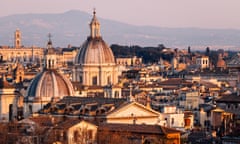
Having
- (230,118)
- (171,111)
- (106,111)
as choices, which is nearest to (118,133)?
(106,111)

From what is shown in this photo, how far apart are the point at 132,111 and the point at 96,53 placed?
28.1 m

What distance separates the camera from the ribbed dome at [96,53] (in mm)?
88062

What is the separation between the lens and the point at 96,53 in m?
88.1

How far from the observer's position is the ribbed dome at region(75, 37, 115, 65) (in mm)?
88062

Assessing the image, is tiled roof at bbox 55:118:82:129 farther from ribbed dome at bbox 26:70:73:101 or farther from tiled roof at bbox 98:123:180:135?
ribbed dome at bbox 26:70:73:101

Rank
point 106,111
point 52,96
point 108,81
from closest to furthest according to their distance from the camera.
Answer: point 106,111 < point 52,96 < point 108,81

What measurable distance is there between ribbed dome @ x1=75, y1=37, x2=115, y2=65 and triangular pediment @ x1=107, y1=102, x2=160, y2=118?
89.3 feet

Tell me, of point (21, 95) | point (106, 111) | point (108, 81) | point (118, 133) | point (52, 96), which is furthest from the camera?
point (108, 81)

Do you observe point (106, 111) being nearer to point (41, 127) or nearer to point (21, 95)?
point (41, 127)

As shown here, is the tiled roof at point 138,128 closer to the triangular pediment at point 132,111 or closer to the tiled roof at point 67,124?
the tiled roof at point 67,124

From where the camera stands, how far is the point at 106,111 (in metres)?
60.0

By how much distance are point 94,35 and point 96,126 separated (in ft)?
112

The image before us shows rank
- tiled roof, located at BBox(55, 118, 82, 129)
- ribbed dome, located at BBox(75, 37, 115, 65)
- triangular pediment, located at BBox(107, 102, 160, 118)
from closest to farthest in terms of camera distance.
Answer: tiled roof, located at BBox(55, 118, 82, 129), triangular pediment, located at BBox(107, 102, 160, 118), ribbed dome, located at BBox(75, 37, 115, 65)

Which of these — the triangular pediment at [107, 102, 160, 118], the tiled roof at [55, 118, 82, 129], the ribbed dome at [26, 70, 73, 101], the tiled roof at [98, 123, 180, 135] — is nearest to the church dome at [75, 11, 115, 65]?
the ribbed dome at [26, 70, 73, 101]
